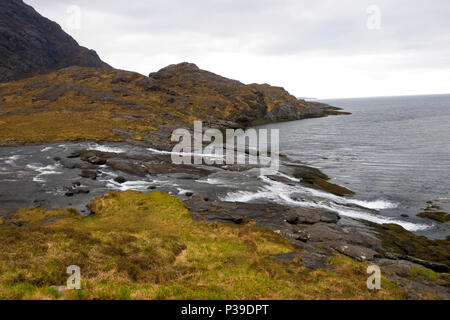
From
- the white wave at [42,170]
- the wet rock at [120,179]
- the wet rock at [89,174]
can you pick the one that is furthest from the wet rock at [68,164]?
the wet rock at [120,179]

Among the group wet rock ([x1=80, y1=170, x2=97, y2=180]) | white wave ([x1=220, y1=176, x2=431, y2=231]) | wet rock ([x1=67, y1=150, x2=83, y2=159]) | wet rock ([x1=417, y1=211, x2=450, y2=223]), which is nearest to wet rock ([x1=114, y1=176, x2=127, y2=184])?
wet rock ([x1=80, y1=170, x2=97, y2=180])

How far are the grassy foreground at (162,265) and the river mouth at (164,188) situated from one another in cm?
997

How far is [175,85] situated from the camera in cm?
19862

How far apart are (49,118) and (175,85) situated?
115603mm

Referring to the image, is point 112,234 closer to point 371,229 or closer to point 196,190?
point 196,190

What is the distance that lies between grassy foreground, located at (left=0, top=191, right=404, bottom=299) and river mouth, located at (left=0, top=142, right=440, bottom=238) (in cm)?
997

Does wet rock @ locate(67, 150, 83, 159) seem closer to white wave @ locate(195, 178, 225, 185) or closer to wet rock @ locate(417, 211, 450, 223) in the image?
white wave @ locate(195, 178, 225, 185)

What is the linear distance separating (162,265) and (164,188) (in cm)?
2452

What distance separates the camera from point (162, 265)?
1727cm

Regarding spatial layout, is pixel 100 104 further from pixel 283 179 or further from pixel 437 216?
pixel 437 216

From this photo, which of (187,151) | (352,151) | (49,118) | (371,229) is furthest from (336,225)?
(49,118)

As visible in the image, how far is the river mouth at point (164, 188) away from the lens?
34.3 metres

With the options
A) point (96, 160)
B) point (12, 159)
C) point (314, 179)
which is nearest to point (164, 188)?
point (96, 160)

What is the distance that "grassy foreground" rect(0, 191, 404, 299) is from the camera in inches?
500
